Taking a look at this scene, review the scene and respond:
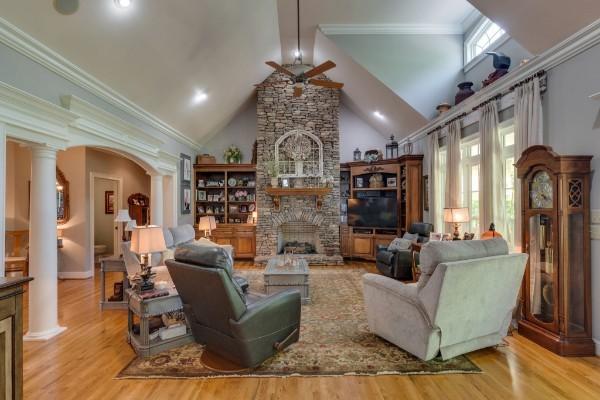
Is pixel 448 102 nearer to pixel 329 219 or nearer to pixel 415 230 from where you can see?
pixel 415 230

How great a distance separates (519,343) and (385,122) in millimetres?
5630

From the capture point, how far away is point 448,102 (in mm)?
5941

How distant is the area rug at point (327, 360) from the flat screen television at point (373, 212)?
153 inches

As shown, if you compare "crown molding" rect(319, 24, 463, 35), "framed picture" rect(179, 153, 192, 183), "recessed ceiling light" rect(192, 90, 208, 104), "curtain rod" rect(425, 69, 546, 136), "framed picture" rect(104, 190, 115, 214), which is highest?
"crown molding" rect(319, 24, 463, 35)

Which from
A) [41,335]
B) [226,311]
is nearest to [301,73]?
[226,311]

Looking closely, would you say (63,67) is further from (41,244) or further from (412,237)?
(412,237)

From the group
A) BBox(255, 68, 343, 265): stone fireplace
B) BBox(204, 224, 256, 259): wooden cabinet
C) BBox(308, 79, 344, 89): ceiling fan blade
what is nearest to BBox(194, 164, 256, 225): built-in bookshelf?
BBox(204, 224, 256, 259): wooden cabinet

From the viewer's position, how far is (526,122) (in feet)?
11.8

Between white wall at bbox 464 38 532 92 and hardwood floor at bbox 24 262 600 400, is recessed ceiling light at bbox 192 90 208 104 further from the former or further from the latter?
white wall at bbox 464 38 532 92

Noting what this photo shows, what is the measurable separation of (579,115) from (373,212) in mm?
4829

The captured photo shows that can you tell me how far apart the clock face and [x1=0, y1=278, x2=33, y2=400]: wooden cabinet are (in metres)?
4.19

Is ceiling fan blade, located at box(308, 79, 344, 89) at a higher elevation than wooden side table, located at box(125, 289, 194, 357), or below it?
higher

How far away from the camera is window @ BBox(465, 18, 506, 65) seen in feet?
16.0

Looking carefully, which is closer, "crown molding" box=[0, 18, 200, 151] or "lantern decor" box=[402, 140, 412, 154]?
"crown molding" box=[0, 18, 200, 151]
